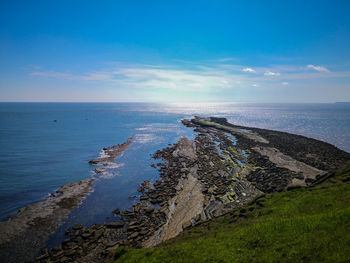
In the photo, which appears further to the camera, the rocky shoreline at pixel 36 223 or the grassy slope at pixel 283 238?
the rocky shoreline at pixel 36 223

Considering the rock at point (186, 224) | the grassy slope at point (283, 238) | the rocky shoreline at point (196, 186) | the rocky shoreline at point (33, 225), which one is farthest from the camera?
the rock at point (186, 224)

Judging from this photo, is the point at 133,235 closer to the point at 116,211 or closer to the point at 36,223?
the point at 116,211

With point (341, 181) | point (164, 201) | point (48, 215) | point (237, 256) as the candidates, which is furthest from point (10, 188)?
point (341, 181)

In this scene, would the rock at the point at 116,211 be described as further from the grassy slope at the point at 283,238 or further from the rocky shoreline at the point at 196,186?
the grassy slope at the point at 283,238

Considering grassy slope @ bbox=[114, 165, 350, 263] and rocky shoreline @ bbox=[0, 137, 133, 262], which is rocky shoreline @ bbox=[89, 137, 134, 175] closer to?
rocky shoreline @ bbox=[0, 137, 133, 262]

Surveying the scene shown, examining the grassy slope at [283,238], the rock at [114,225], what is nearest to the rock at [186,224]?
the grassy slope at [283,238]

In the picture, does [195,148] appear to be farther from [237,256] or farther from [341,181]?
[237,256]

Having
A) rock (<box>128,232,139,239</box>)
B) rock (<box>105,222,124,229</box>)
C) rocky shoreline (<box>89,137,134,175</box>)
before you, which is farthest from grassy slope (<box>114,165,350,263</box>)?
rocky shoreline (<box>89,137,134,175</box>)
